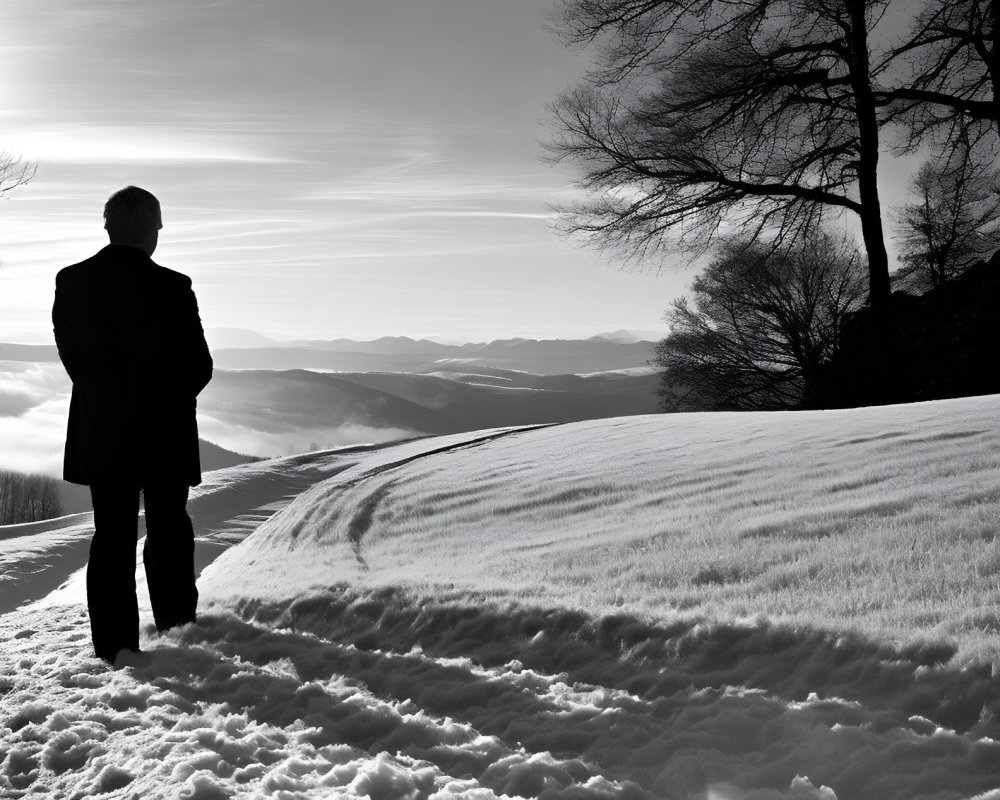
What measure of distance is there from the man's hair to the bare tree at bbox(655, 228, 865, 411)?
18.4m

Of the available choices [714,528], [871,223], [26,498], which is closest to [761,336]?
[871,223]

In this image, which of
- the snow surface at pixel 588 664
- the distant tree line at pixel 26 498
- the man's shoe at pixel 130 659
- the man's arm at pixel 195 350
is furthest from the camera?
the distant tree line at pixel 26 498

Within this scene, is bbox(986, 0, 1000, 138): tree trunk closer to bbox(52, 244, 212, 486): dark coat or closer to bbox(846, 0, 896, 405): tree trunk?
bbox(846, 0, 896, 405): tree trunk

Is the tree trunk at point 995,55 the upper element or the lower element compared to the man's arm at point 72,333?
upper

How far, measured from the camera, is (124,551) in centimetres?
394

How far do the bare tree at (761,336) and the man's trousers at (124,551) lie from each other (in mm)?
18197

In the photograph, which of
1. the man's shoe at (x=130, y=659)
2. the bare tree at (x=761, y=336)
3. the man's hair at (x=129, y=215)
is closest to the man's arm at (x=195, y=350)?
the man's hair at (x=129, y=215)

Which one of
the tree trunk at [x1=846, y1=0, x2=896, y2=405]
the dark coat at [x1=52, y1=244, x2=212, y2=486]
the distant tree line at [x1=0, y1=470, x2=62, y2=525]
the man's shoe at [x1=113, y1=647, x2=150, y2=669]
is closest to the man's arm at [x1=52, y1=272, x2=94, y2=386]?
the dark coat at [x1=52, y1=244, x2=212, y2=486]

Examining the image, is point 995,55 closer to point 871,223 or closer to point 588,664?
point 871,223

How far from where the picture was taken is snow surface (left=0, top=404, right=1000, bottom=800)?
2346 mm

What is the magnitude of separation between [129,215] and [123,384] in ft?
2.61

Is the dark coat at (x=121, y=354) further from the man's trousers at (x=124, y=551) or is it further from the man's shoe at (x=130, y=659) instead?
the man's shoe at (x=130, y=659)

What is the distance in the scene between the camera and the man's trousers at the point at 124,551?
12.6 ft

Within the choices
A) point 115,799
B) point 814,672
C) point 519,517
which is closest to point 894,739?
point 814,672
